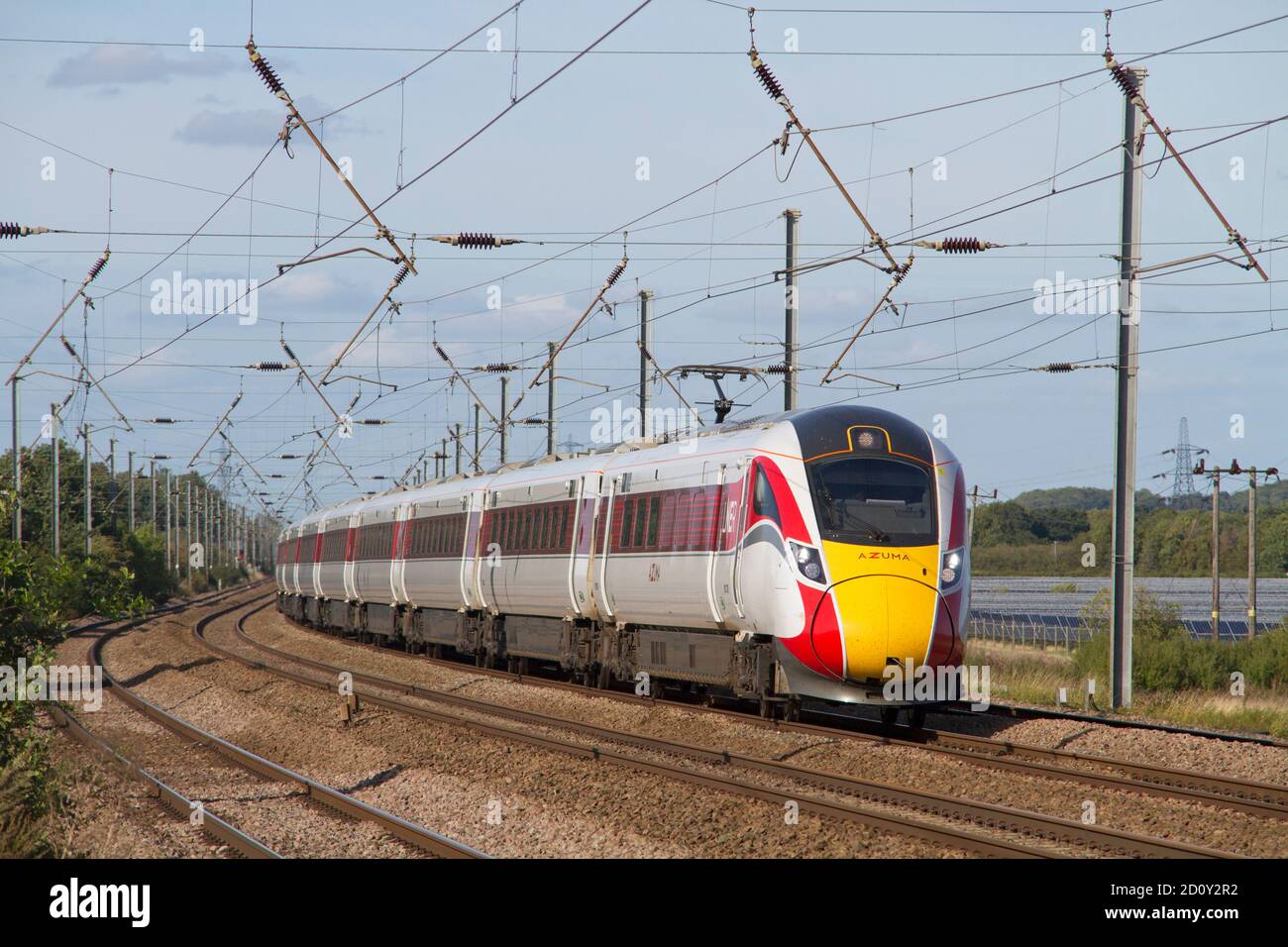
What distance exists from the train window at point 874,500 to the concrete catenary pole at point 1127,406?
5.59 metres

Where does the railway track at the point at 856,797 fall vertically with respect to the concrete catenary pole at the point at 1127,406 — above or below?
below

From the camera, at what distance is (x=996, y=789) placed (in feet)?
45.7


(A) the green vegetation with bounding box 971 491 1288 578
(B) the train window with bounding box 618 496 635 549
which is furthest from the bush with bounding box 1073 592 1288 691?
(A) the green vegetation with bounding box 971 491 1288 578

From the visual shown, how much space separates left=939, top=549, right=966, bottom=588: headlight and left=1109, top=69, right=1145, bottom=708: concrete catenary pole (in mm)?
5151

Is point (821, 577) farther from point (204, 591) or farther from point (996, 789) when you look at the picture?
point (204, 591)

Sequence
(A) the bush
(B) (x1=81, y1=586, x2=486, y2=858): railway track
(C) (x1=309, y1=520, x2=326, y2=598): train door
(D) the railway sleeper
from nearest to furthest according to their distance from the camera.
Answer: (B) (x1=81, y1=586, x2=486, y2=858): railway track < (D) the railway sleeper < (A) the bush < (C) (x1=309, y1=520, x2=326, y2=598): train door

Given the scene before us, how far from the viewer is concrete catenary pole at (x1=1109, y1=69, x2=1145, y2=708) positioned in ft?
69.6

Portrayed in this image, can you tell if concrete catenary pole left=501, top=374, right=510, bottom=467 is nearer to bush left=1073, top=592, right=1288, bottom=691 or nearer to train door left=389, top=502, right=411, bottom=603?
train door left=389, top=502, right=411, bottom=603

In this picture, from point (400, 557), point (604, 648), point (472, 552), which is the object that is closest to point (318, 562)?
point (400, 557)

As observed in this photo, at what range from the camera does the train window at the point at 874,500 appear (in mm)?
16812

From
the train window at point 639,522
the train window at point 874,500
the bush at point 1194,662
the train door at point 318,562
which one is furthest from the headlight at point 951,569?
the train door at point 318,562

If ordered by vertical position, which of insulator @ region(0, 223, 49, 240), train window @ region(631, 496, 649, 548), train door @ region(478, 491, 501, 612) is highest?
insulator @ region(0, 223, 49, 240)

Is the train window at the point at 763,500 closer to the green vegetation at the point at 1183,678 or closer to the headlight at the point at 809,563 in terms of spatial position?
the headlight at the point at 809,563
